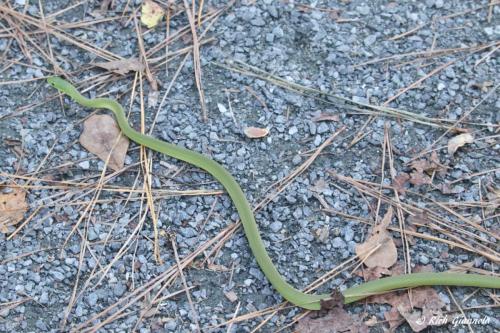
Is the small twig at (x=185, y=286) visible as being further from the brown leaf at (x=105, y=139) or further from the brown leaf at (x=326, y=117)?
the brown leaf at (x=326, y=117)

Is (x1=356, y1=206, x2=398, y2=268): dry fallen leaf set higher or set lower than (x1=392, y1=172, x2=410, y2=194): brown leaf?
lower

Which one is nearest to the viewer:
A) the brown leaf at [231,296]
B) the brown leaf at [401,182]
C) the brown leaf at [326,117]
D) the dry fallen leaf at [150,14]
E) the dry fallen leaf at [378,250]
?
the brown leaf at [231,296]

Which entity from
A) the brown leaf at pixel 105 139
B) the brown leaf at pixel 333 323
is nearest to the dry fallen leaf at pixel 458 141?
the brown leaf at pixel 333 323

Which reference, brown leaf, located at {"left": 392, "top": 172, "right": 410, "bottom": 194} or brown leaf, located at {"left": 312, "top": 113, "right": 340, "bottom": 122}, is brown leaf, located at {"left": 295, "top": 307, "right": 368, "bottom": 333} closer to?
brown leaf, located at {"left": 392, "top": 172, "right": 410, "bottom": 194}

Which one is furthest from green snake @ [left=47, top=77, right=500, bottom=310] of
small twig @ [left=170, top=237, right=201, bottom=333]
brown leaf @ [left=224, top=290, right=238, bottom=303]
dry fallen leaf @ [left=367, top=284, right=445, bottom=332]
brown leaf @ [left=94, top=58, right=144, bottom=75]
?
brown leaf @ [left=94, top=58, right=144, bottom=75]

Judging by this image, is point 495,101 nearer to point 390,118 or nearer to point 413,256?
point 390,118
